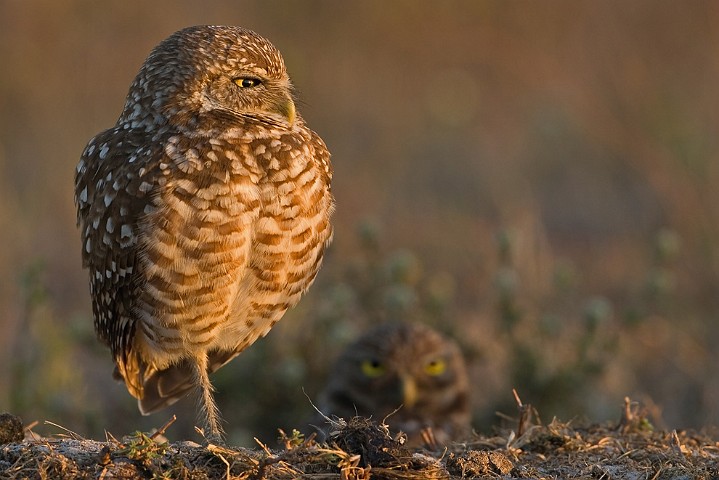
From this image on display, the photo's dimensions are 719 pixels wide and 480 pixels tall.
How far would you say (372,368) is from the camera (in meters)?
6.66

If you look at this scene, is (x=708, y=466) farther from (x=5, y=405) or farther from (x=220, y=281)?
(x=5, y=405)

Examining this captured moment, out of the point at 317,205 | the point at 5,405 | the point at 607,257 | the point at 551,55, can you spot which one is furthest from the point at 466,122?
the point at 317,205

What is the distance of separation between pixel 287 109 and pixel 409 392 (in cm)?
263

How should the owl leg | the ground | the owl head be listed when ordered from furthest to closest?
the owl leg → the owl head → the ground

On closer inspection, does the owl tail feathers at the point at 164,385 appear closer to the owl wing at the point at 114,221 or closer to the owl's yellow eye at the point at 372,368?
the owl wing at the point at 114,221

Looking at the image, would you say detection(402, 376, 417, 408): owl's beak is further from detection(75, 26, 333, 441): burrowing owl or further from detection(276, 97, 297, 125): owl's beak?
detection(276, 97, 297, 125): owl's beak

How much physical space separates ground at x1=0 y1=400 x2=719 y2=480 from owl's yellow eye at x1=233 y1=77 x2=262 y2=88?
57.5 inches

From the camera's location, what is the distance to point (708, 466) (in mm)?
3762

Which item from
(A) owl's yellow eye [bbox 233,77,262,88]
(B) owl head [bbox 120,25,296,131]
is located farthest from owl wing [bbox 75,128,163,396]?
(A) owl's yellow eye [bbox 233,77,262,88]

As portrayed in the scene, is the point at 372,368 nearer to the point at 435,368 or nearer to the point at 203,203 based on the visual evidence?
the point at 435,368

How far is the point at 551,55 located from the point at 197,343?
975cm

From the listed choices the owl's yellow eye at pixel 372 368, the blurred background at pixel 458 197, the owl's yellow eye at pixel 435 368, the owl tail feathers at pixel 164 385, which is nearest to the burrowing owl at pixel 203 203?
the owl tail feathers at pixel 164 385

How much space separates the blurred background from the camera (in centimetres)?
686

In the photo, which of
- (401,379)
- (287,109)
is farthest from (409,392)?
(287,109)
